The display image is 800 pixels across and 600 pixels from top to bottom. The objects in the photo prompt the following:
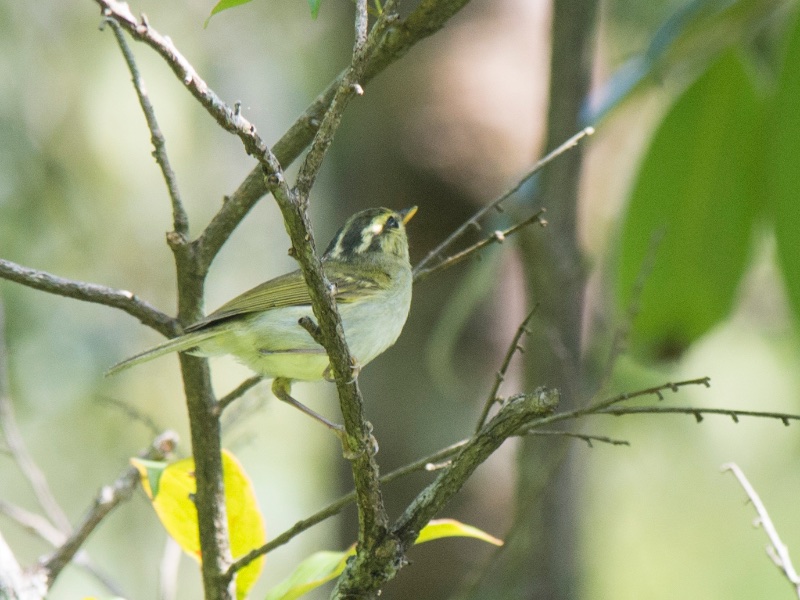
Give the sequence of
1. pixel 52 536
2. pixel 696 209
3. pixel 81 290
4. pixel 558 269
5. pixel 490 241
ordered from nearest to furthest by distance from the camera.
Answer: pixel 81 290, pixel 490 241, pixel 52 536, pixel 696 209, pixel 558 269

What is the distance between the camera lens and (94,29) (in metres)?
7.73

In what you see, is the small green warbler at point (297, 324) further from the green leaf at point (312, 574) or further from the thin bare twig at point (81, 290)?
the green leaf at point (312, 574)

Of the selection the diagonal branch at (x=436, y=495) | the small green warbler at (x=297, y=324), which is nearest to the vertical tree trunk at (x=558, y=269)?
the small green warbler at (x=297, y=324)

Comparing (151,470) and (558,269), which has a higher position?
(558,269)

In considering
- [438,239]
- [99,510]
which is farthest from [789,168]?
[438,239]

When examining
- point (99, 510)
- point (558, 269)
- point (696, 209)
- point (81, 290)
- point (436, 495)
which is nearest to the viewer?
point (436, 495)

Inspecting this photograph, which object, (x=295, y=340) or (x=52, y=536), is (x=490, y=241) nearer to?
(x=295, y=340)

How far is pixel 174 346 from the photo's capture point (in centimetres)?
A: 228

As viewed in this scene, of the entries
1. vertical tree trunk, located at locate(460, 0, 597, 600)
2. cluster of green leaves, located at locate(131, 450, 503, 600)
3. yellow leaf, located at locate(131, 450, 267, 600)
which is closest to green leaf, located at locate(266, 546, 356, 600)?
cluster of green leaves, located at locate(131, 450, 503, 600)

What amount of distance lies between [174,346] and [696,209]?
1889 millimetres

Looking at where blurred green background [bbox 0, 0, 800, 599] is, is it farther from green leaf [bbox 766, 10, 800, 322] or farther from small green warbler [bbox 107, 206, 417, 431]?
small green warbler [bbox 107, 206, 417, 431]

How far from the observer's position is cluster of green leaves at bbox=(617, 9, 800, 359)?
309cm

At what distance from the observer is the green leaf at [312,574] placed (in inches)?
84.0

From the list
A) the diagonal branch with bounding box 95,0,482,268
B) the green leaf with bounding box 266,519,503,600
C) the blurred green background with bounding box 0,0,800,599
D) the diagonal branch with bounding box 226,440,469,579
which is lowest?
the green leaf with bounding box 266,519,503,600
